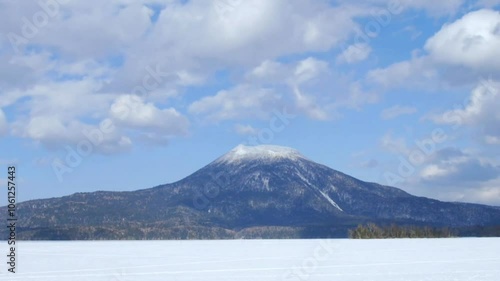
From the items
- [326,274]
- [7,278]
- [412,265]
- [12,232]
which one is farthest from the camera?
[412,265]

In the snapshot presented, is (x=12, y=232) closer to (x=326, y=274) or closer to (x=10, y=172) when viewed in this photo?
Result: (x=10, y=172)

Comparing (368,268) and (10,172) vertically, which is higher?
(10,172)

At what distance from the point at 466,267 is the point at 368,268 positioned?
5.72 metres

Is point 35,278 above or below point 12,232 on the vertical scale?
below

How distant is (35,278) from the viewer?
3306cm

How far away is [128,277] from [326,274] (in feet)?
33.2

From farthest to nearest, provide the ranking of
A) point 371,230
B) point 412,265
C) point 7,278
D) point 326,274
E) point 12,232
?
point 371,230
point 412,265
point 12,232
point 326,274
point 7,278

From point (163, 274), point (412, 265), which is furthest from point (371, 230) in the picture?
point (163, 274)

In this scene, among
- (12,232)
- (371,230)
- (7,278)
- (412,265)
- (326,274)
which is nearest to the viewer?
(7,278)

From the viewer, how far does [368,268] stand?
40.5 metres

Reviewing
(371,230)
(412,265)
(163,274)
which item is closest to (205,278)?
(163,274)

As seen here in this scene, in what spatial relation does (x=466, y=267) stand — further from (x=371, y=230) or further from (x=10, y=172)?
(x=371, y=230)

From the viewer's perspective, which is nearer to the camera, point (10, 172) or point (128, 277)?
point (128, 277)

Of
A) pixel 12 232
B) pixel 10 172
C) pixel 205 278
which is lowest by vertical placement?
pixel 205 278
